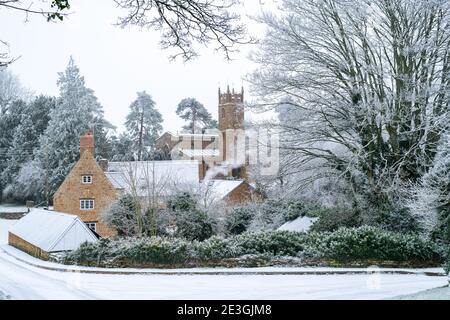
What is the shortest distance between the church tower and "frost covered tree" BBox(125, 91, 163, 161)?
0.66 m

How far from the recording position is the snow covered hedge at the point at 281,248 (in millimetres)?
5098

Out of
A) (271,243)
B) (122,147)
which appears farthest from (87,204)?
(271,243)

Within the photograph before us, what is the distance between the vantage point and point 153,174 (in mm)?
6113

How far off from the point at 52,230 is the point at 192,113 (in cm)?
152

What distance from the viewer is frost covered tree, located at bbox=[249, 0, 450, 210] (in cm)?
614

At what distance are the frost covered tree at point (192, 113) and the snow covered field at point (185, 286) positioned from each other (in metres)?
1.30

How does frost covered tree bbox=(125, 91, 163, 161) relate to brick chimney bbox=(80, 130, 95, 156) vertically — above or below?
above

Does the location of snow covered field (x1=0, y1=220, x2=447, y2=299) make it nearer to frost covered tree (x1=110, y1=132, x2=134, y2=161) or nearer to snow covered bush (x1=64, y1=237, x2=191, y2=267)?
snow covered bush (x1=64, y1=237, x2=191, y2=267)

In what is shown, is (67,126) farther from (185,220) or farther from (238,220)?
(238,220)

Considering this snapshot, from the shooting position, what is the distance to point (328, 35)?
7.37 meters

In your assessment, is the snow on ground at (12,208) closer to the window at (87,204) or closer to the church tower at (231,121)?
the window at (87,204)

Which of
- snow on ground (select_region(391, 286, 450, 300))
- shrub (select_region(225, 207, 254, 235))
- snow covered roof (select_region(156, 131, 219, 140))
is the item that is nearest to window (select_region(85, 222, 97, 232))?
snow covered roof (select_region(156, 131, 219, 140))
